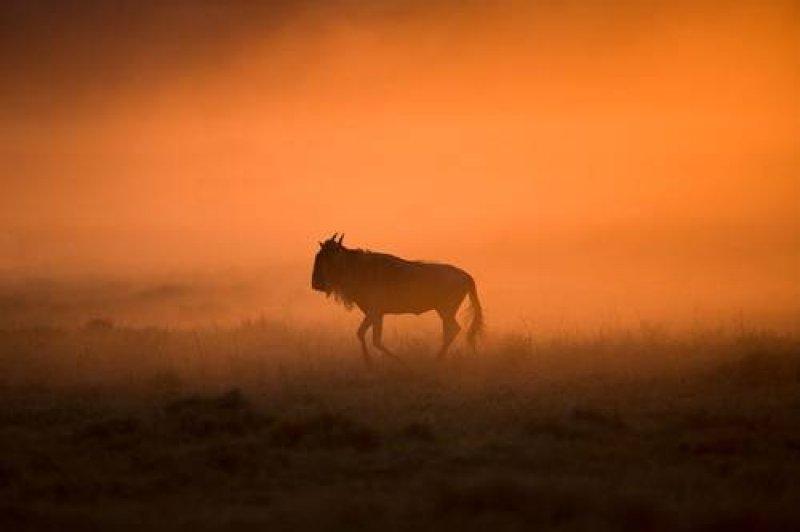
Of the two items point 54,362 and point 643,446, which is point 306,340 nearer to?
point 54,362

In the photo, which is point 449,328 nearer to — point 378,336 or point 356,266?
point 378,336

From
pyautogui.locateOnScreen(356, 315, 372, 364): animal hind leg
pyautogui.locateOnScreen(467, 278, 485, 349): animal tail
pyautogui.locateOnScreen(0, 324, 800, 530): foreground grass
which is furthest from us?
pyautogui.locateOnScreen(467, 278, 485, 349): animal tail

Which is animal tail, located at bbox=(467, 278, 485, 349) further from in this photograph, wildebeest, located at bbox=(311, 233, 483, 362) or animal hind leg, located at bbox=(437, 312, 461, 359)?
animal hind leg, located at bbox=(437, 312, 461, 359)

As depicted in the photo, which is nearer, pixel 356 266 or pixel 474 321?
pixel 474 321

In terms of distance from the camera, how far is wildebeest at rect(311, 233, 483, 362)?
20.8 metres

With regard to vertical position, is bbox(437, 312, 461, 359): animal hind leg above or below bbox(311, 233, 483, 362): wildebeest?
below

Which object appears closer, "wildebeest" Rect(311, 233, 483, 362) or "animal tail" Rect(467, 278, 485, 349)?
"animal tail" Rect(467, 278, 485, 349)

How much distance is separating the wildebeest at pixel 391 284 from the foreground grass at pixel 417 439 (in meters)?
0.81

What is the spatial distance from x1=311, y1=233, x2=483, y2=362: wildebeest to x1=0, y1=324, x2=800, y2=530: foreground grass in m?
0.81

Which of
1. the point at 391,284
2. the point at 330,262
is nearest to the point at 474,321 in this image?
the point at 391,284

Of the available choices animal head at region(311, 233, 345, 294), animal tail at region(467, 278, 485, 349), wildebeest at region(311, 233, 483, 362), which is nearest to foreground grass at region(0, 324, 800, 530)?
animal tail at region(467, 278, 485, 349)

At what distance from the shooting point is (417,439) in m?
13.5

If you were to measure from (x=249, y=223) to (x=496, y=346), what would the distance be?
73.7 m

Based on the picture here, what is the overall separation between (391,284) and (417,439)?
7580 millimetres
